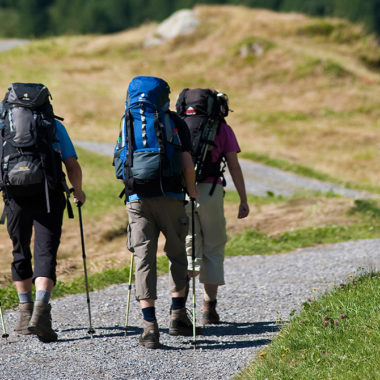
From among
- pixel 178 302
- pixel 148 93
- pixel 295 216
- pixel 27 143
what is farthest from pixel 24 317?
pixel 295 216

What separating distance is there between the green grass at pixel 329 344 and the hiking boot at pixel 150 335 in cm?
95

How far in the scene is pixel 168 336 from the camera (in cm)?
716

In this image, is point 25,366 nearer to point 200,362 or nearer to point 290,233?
point 200,362

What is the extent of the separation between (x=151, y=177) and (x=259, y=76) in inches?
1339

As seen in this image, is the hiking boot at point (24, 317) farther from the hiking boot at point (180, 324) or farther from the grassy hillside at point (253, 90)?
the grassy hillside at point (253, 90)

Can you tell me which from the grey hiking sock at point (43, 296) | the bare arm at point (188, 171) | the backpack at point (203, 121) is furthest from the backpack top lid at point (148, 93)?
the grey hiking sock at point (43, 296)

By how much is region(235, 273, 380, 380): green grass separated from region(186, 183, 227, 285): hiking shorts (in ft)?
3.19

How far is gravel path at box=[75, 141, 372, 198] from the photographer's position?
2236 cm

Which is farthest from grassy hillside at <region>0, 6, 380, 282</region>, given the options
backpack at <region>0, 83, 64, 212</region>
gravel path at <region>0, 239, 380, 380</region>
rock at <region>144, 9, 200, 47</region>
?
backpack at <region>0, 83, 64, 212</region>

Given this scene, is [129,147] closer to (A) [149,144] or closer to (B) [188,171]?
(A) [149,144]

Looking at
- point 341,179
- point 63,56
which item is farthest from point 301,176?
point 63,56

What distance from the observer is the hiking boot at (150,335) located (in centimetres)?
673

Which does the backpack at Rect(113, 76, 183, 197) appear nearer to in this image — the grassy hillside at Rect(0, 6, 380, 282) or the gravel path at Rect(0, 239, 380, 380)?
the gravel path at Rect(0, 239, 380, 380)

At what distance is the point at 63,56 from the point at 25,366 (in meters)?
40.6
